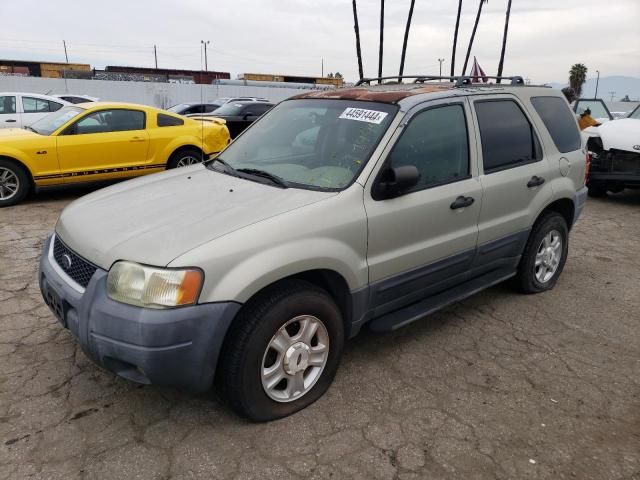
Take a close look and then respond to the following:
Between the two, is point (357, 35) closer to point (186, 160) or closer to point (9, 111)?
point (186, 160)

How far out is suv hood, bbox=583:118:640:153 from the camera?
798cm

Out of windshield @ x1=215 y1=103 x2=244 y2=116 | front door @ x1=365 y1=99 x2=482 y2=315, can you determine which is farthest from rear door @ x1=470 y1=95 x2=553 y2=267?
windshield @ x1=215 y1=103 x2=244 y2=116

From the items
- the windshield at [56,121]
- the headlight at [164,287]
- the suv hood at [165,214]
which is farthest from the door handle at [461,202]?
the windshield at [56,121]

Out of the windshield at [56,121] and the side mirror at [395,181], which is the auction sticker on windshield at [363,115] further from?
the windshield at [56,121]

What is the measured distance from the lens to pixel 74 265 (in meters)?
2.70

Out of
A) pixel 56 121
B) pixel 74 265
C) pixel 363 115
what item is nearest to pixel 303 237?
pixel 363 115

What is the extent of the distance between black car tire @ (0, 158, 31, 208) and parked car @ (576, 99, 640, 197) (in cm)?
824

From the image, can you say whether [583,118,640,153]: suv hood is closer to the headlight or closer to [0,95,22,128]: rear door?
the headlight

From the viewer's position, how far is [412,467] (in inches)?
96.5

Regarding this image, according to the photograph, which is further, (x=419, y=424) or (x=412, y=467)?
(x=419, y=424)

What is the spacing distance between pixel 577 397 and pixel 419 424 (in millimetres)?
1004

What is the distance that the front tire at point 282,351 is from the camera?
2.50m

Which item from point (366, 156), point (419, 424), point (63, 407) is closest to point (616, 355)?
point (419, 424)

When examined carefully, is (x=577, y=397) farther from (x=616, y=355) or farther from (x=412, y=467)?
(x=412, y=467)
